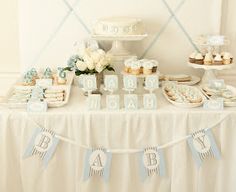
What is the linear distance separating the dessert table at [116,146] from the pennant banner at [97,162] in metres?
Answer: 0.03

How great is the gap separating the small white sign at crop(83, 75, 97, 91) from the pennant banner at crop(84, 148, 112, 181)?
285 millimetres

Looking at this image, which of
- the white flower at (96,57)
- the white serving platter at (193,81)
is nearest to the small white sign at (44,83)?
the white flower at (96,57)

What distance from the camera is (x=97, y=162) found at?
1.66 m

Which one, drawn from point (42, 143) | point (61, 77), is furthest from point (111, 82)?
point (42, 143)

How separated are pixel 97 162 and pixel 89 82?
360mm

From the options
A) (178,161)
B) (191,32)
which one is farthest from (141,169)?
(191,32)

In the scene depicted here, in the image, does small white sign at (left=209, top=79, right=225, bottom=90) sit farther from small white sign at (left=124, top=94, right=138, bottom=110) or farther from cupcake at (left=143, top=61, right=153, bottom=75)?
small white sign at (left=124, top=94, right=138, bottom=110)

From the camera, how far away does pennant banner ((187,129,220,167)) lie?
167 cm

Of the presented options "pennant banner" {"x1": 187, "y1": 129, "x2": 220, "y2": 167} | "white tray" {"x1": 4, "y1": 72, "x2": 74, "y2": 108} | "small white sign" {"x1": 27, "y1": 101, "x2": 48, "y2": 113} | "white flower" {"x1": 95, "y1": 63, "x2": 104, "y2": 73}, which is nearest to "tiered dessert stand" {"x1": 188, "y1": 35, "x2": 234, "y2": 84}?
"pennant banner" {"x1": 187, "y1": 129, "x2": 220, "y2": 167}

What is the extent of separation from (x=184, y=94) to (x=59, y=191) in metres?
→ 0.73

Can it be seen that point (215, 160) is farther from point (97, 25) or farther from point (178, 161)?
point (97, 25)

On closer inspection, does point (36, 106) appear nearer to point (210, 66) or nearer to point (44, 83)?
point (44, 83)

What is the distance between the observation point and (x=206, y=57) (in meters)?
1.97

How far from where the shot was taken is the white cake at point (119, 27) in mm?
1874
